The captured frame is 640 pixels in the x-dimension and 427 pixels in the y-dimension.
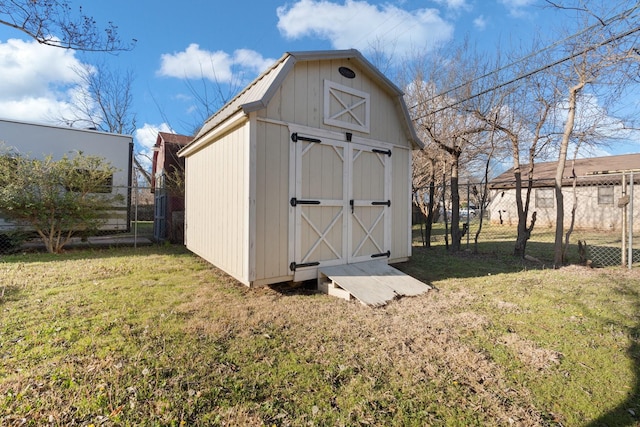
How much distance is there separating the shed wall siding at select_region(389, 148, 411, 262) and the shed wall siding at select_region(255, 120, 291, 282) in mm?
2411

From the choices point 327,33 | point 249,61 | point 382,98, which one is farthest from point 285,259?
point 249,61

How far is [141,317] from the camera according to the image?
3404 mm

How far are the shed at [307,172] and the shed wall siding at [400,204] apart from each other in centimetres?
2

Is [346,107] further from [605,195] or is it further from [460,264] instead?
[605,195]

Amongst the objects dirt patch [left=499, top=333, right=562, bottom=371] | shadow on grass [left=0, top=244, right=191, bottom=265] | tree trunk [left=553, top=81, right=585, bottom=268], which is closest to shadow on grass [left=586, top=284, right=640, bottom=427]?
dirt patch [left=499, top=333, right=562, bottom=371]

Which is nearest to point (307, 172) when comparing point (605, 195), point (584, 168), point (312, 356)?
point (312, 356)

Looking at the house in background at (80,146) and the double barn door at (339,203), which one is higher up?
the house in background at (80,146)

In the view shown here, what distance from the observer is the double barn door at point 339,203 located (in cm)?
454

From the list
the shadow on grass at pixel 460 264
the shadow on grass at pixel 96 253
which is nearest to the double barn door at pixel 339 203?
the shadow on grass at pixel 460 264

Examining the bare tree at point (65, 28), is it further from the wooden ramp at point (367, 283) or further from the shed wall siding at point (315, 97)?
the wooden ramp at point (367, 283)

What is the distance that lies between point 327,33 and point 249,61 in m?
3.80

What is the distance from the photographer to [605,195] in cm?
1376

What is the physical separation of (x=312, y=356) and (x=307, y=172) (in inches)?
106

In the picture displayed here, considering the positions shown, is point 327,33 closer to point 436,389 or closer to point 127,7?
point 127,7
